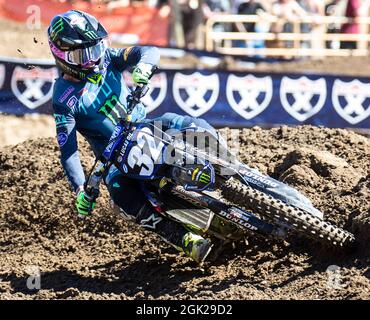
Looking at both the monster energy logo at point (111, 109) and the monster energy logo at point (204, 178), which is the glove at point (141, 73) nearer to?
the monster energy logo at point (111, 109)

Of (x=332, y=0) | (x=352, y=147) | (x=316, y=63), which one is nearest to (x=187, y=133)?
(x=352, y=147)

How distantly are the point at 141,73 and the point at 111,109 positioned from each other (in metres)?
0.65

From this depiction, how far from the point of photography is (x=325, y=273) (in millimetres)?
6203

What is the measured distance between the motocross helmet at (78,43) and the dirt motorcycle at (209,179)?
23.2 inches

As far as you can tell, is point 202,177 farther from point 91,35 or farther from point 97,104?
point 91,35

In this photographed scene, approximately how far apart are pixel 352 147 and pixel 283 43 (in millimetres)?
11234

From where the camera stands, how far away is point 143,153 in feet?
→ 21.2

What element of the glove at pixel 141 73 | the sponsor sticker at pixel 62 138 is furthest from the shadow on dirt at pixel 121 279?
the glove at pixel 141 73

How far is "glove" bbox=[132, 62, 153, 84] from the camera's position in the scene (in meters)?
6.35

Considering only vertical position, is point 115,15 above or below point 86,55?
above

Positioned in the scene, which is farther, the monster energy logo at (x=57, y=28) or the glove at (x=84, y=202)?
the monster energy logo at (x=57, y=28)

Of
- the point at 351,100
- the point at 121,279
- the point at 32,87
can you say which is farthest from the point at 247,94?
the point at 121,279

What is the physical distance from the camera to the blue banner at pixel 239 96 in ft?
41.8

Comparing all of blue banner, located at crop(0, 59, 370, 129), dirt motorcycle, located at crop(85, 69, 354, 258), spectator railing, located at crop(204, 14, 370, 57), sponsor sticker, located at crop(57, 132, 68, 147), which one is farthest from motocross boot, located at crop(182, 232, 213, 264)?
spectator railing, located at crop(204, 14, 370, 57)
